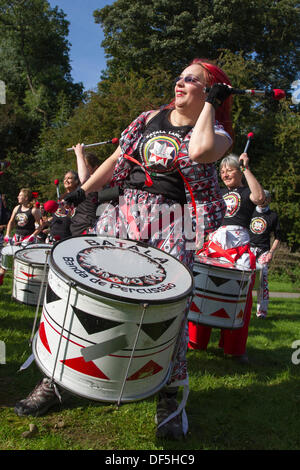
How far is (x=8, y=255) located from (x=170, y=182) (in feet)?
10.8

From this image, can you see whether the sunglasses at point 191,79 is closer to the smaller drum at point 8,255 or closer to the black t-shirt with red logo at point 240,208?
the black t-shirt with red logo at point 240,208

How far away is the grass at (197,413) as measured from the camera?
216 centimetres

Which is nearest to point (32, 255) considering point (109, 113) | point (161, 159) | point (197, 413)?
point (197, 413)

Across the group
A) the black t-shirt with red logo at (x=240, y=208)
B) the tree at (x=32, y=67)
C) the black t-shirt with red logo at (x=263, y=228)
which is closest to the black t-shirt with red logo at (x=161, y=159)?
the black t-shirt with red logo at (x=240, y=208)

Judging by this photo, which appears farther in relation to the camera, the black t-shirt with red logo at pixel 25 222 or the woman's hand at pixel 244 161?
the black t-shirt with red logo at pixel 25 222

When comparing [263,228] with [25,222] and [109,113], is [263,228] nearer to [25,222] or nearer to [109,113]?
[25,222]

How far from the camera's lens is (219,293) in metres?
3.33

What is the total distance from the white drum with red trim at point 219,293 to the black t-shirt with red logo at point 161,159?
1.20 metres

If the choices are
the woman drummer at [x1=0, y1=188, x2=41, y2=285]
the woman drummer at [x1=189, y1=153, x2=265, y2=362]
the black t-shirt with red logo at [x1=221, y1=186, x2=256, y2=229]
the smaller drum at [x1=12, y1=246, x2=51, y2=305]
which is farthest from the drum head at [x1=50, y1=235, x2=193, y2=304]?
the woman drummer at [x1=0, y1=188, x2=41, y2=285]

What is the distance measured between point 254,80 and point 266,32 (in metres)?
3.76

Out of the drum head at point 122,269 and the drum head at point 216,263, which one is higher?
the drum head at point 122,269

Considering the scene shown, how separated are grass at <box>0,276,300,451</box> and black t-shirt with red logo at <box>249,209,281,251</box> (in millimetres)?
3053

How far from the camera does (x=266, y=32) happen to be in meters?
24.3
